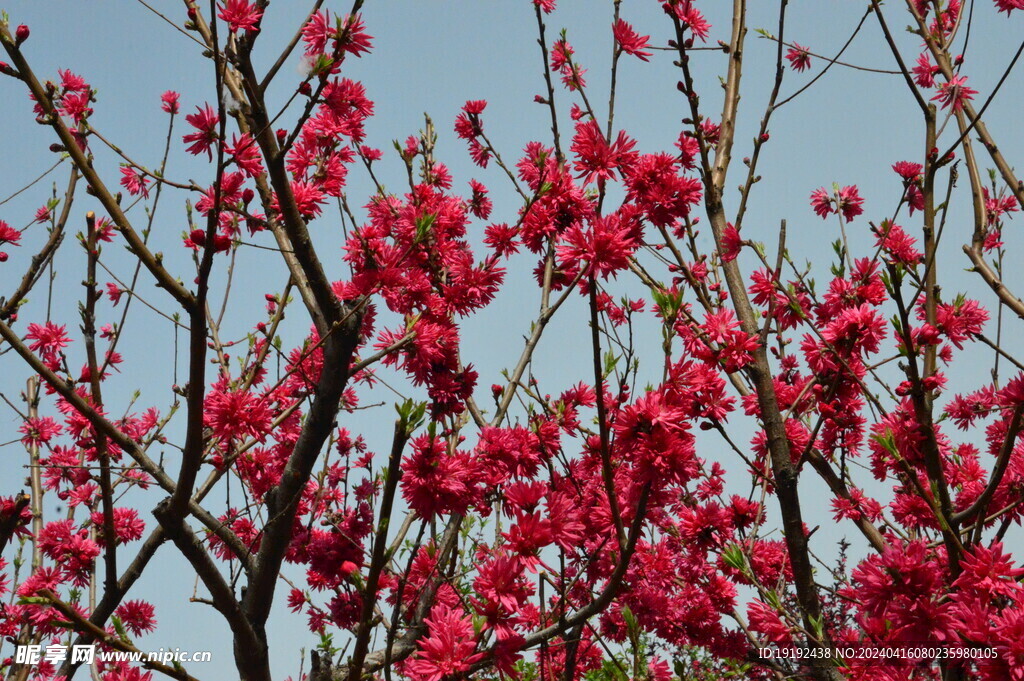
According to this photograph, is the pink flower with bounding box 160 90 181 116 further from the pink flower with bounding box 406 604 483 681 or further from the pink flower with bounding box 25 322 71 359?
the pink flower with bounding box 406 604 483 681

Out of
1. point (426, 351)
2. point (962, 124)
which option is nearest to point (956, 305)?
point (962, 124)

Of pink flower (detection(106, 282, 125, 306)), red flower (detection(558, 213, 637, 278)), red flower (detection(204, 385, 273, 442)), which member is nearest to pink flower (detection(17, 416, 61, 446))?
pink flower (detection(106, 282, 125, 306))

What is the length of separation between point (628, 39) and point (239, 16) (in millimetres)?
2265

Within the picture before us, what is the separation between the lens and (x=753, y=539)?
3760mm

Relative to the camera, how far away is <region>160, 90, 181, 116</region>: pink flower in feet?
15.9

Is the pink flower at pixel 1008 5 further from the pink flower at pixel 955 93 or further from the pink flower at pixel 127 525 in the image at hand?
the pink flower at pixel 127 525

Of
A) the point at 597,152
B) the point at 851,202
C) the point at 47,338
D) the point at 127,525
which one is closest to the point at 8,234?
the point at 47,338

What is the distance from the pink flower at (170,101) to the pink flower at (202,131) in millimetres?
1920

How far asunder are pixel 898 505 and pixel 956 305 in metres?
1.08

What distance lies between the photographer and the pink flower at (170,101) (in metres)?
4.84

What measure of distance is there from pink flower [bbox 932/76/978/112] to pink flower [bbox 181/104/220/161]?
409 cm

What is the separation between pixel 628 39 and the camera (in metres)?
4.24

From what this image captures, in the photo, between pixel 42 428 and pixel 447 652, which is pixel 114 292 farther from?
pixel 447 652

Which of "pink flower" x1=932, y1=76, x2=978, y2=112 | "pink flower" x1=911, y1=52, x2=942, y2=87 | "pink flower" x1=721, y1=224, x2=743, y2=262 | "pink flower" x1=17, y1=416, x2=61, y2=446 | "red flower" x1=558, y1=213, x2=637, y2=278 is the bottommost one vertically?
"red flower" x1=558, y1=213, x2=637, y2=278
